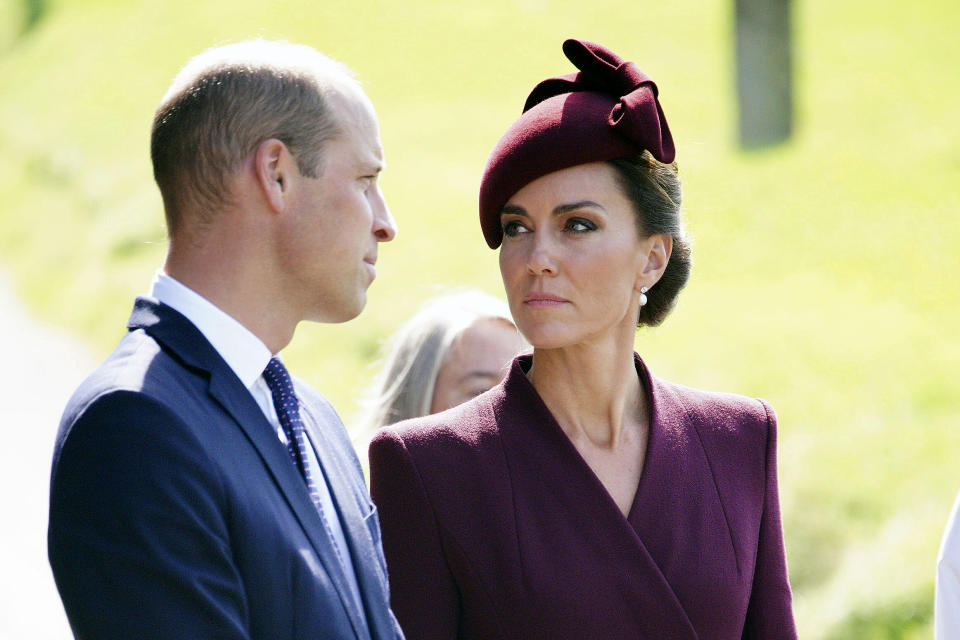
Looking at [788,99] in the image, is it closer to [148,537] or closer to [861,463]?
[861,463]

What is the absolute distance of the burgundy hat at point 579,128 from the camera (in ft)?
8.44

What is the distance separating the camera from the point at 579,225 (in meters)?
2.62

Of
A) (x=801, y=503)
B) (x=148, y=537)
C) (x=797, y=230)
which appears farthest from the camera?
(x=797, y=230)

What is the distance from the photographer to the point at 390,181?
11820mm

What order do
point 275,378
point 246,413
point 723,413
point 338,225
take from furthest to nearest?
point 723,413, point 275,378, point 338,225, point 246,413

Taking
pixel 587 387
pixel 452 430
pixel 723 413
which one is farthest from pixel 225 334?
pixel 723 413

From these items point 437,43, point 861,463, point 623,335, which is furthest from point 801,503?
point 437,43

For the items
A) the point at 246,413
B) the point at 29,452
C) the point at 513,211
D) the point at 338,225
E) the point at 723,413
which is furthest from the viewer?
the point at 29,452

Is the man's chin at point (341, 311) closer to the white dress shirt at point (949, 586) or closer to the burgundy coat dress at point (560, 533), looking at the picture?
the burgundy coat dress at point (560, 533)

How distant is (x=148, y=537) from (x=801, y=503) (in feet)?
14.6

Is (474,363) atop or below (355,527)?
atop

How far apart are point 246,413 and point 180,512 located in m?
0.26

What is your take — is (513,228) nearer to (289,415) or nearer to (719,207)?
(289,415)

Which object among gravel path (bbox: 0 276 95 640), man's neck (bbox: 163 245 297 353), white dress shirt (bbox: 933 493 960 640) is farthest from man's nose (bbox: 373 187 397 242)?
gravel path (bbox: 0 276 95 640)
